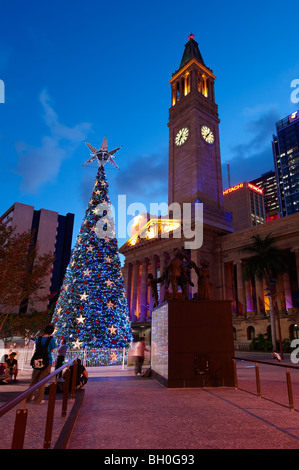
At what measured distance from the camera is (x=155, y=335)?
1273cm

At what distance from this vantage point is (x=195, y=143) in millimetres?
51656

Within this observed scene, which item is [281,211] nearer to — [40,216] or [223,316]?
[40,216]

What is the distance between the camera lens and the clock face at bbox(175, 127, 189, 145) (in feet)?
179

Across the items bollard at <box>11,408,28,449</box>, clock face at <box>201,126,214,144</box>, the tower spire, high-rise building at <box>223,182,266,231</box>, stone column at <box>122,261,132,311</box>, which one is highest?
the tower spire

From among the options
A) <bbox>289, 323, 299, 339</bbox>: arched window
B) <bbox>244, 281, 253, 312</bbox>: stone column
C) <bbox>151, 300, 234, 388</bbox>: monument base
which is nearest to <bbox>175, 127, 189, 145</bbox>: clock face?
<bbox>244, 281, 253, 312</bbox>: stone column

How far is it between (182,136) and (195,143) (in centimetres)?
493

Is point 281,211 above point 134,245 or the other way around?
above

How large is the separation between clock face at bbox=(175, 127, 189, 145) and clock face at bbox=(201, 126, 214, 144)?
2815 mm

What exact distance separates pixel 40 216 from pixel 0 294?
67.3 metres

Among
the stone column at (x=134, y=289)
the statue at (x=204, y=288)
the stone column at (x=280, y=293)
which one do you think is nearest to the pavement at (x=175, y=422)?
the statue at (x=204, y=288)

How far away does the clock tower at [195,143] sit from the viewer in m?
50.8

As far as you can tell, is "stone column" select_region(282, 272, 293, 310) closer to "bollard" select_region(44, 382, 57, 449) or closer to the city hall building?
the city hall building
